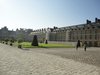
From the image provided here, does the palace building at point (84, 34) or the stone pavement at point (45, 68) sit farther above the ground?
the palace building at point (84, 34)

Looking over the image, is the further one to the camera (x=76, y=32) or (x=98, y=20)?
(x=76, y=32)

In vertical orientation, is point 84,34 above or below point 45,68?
above

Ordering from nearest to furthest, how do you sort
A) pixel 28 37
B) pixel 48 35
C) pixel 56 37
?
pixel 56 37 < pixel 48 35 < pixel 28 37

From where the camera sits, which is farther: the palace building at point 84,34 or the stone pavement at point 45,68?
the palace building at point 84,34

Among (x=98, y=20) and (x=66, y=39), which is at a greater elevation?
(x=98, y=20)

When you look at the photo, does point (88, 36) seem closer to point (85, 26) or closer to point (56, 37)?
point (85, 26)

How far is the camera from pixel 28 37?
16012 centimetres

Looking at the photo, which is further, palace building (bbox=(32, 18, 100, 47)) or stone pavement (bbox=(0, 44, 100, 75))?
palace building (bbox=(32, 18, 100, 47))

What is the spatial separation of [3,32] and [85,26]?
348 ft

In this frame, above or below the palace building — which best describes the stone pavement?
below

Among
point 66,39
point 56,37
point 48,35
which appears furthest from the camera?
point 48,35

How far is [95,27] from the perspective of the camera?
7662cm

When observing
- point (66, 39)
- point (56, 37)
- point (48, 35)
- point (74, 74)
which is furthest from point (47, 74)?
Answer: point (48, 35)

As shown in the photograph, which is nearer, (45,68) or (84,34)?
(45,68)
